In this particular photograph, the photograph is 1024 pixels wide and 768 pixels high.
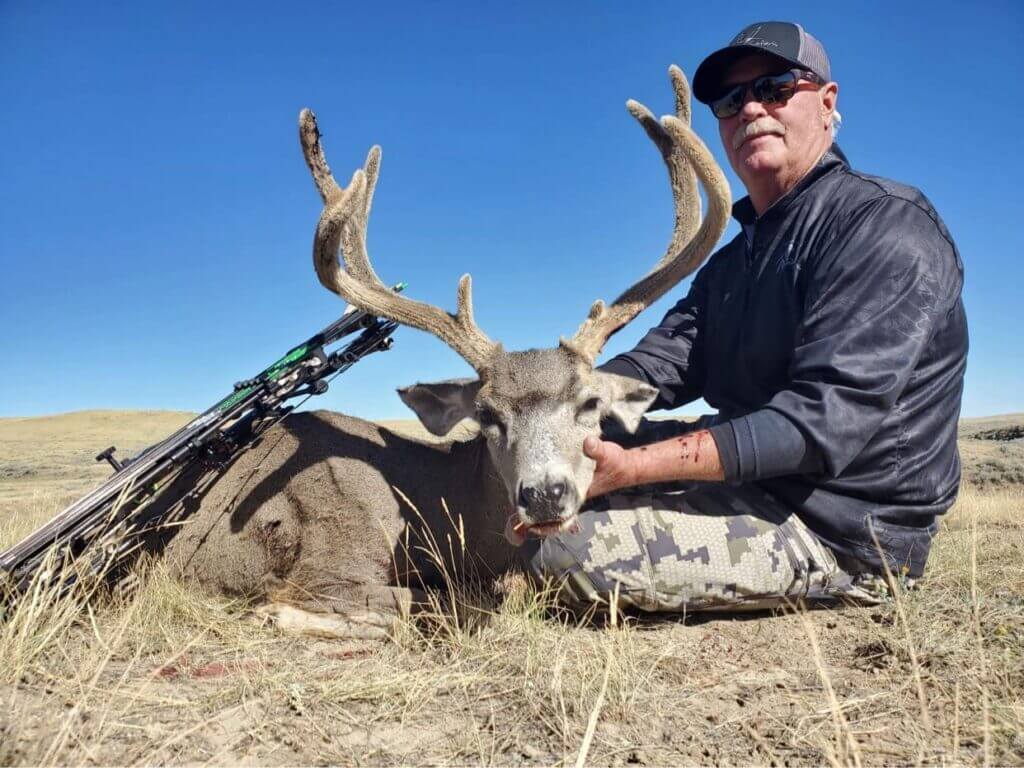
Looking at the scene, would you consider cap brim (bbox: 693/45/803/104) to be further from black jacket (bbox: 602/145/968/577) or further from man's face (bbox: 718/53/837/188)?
black jacket (bbox: 602/145/968/577)

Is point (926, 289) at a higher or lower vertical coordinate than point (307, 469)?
higher

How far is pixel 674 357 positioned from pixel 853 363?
2045 millimetres

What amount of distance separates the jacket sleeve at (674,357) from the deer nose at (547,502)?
69.4 inches

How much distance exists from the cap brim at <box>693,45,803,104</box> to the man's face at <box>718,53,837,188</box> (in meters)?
0.06

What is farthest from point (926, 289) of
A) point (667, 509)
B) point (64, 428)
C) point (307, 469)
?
point (64, 428)

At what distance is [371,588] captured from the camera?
4613 millimetres

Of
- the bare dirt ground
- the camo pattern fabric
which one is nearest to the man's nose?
the camo pattern fabric

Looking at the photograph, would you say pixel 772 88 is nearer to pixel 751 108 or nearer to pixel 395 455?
pixel 751 108

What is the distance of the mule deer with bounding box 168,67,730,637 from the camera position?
446cm

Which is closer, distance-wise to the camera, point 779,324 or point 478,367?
point 779,324

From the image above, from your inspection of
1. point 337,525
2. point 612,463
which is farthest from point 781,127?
point 337,525

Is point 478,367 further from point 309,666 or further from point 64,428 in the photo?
point 64,428

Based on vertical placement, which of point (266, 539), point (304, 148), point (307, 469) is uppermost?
point (304, 148)

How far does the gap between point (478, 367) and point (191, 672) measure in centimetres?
242
